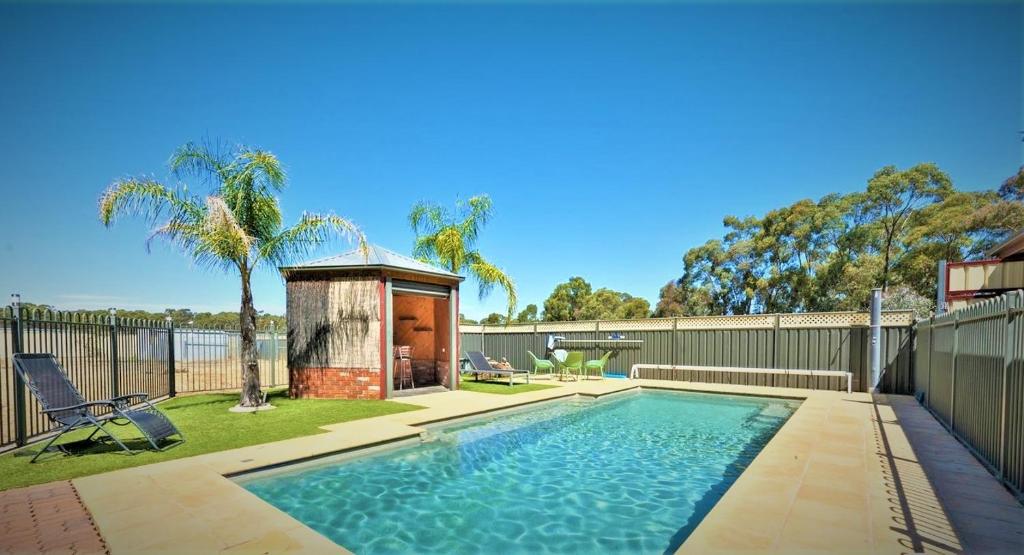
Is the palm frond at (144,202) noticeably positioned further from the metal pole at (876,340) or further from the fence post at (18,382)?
the metal pole at (876,340)

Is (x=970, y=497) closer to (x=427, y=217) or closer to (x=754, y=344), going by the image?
(x=754, y=344)

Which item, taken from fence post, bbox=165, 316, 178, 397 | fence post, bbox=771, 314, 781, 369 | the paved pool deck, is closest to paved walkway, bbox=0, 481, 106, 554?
the paved pool deck

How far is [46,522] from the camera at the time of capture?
330 cm

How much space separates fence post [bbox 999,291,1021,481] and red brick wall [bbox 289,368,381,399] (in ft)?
31.7

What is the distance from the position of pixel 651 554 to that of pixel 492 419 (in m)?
5.05

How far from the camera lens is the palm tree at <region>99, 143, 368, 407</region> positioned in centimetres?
776

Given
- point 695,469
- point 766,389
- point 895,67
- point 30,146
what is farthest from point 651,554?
point 30,146

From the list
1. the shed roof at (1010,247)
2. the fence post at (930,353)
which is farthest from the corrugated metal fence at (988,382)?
the shed roof at (1010,247)

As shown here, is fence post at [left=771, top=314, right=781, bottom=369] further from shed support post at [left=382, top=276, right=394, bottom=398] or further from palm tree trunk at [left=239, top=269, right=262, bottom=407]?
palm tree trunk at [left=239, top=269, right=262, bottom=407]

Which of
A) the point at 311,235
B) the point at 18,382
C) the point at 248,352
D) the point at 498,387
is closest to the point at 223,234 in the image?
the point at 311,235

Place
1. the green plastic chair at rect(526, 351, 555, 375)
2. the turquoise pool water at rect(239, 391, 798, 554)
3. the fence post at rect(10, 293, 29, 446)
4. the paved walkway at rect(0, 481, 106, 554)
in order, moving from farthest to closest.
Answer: the green plastic chair at rect(526, 351, 555, 375) → the fence post at rect(10, 293, 29, 446) → the turquoise pool water at rect(239, 391, 798, 554) → the paved walkway at rect(0, 481, 106, 554)

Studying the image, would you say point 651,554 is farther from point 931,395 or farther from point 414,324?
point 414,324

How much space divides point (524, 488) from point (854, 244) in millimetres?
27124

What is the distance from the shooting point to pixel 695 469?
5449 mm
